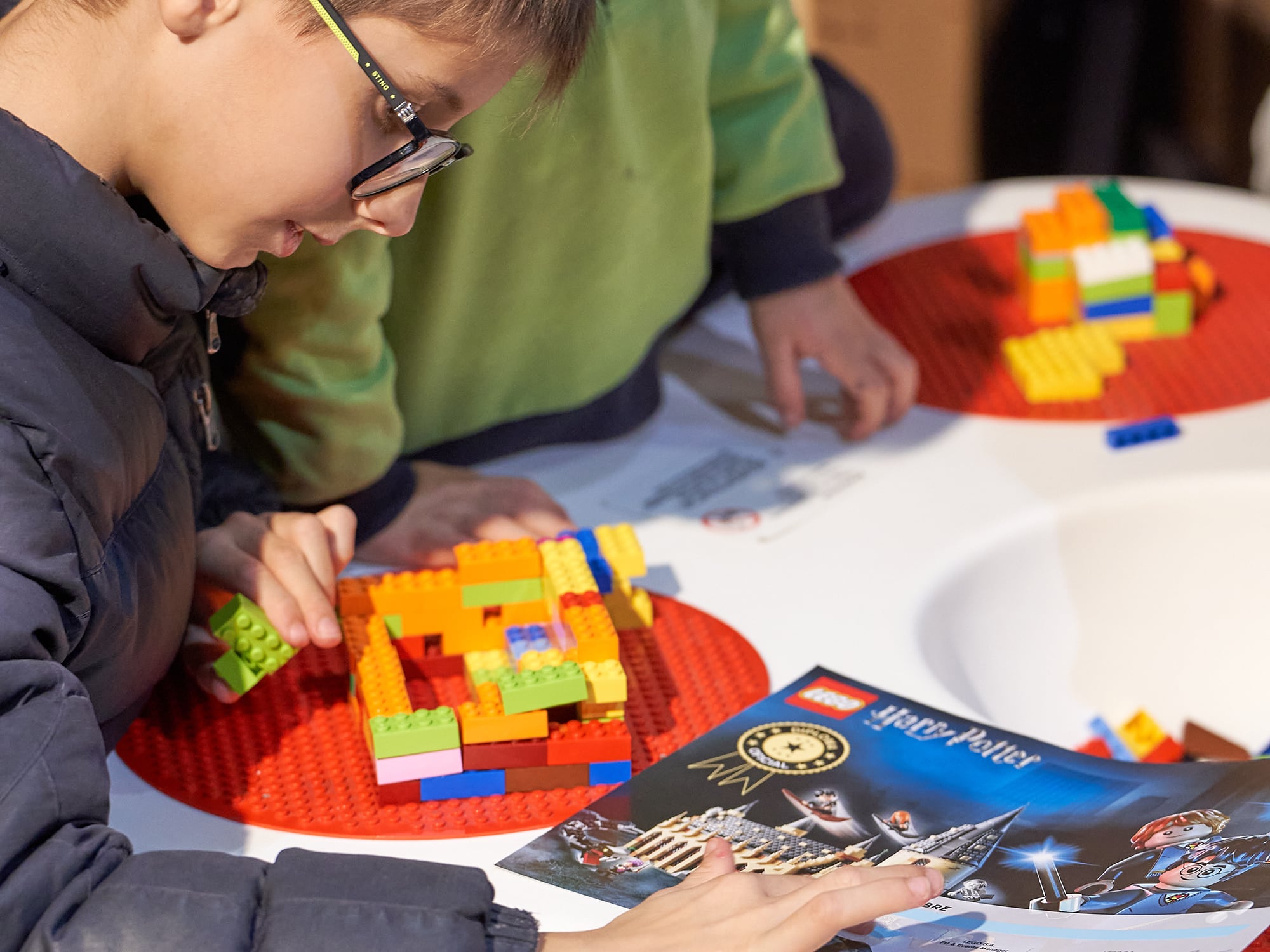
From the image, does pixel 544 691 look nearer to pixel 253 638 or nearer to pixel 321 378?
pixel 253 638

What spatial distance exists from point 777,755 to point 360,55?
358 millimetres

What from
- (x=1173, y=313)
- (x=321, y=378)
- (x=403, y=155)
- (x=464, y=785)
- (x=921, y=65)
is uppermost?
(x=403, y=155)

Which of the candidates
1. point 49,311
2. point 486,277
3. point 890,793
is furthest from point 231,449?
point 890,793

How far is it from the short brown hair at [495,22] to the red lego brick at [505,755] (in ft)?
0.98

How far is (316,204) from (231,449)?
32cm

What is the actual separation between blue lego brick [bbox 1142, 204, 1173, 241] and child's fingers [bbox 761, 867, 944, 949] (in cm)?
75

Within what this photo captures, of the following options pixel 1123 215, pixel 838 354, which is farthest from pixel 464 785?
pixel 1123 215

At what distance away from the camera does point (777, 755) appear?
677mm

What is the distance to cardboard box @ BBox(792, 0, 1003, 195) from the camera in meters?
2.21

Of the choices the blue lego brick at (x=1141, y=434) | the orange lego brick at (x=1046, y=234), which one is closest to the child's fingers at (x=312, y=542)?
the blue lego brick at (x=1141, y=434)

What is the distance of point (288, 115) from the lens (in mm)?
585

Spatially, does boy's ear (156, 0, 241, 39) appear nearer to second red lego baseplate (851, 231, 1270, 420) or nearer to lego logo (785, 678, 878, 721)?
lego logo (785, 678, 878, 721)

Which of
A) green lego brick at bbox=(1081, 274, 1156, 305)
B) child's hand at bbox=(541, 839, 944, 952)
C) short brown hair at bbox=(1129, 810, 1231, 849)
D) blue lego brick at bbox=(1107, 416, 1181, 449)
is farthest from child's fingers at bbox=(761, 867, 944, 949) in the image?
green lego brick at bbox=(1081, 274, 1156, 305)

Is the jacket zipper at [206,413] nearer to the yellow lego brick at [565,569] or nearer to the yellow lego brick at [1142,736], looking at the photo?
the yellow lego brick at [565,569]
